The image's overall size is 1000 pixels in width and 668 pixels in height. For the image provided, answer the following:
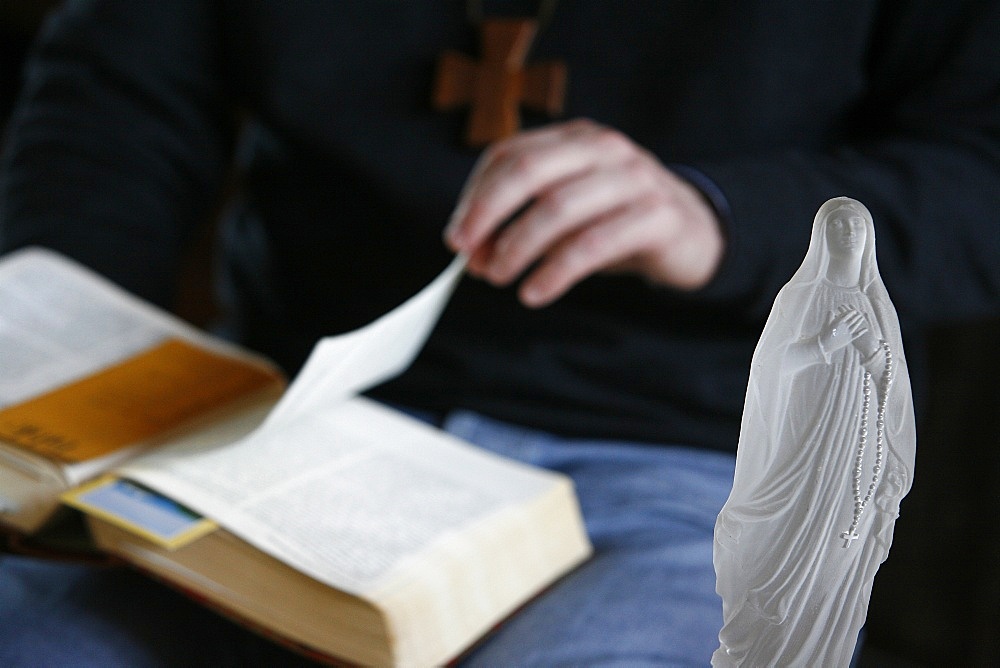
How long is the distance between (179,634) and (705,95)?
69 centimetres

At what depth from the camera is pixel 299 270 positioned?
1.10 m

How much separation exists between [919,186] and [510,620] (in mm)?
520

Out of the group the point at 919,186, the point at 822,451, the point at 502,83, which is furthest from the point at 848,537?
the point at 502,83

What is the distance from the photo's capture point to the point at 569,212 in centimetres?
73

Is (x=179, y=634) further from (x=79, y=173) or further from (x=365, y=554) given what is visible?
(x=79, y=173)

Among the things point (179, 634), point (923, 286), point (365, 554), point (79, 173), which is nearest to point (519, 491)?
point (365, 554)

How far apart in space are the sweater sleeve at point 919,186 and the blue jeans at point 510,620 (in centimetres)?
24

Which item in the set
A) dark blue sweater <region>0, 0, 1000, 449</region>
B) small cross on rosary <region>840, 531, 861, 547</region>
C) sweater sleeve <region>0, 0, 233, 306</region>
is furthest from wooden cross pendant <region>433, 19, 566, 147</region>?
small cross on rosary <region>840, 531, 861, 547</region>

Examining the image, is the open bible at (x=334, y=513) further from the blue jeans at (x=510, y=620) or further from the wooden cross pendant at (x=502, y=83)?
the wooden cross pendant at (x=502, y=83)

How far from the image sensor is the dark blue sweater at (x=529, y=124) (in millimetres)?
870

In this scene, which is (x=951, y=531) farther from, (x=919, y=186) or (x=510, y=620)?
(x=510, y=620)

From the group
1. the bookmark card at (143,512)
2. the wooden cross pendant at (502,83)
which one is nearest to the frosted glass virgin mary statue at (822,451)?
the bookmark card at (143,512)

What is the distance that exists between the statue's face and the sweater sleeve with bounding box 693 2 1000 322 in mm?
433

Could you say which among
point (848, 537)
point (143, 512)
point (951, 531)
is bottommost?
point (951, 531)
